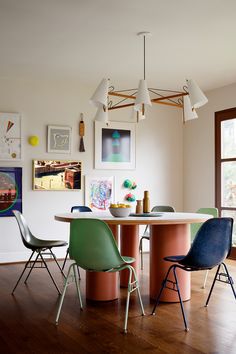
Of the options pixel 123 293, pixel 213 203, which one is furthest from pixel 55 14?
pixel 213 203

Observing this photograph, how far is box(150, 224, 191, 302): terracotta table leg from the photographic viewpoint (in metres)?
4.12

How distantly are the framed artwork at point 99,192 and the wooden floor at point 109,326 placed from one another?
2.39 meters

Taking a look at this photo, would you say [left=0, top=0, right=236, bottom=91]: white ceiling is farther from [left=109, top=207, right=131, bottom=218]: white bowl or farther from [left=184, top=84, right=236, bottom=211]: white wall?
[left=109, top=207, right=131, bottom=218]: white bowl

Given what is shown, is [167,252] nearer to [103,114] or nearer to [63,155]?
[103,114]

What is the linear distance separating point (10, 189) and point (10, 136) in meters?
0.74

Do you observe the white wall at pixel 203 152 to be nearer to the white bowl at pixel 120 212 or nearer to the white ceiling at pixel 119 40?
the white ceiling at pixel 119 40

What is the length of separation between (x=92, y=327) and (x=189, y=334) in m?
0.72

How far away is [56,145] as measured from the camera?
6.64m

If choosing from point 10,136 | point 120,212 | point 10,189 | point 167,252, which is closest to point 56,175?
point 10,189

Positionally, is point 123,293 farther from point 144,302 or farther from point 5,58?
point 5,58

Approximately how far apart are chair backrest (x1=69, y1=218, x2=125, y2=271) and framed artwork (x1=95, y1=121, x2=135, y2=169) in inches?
142

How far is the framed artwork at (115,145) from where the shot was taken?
695 cm

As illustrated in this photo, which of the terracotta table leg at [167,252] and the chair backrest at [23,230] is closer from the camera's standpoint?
the terracotta table leg at [167,252]

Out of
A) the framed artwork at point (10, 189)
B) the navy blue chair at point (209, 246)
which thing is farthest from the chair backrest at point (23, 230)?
the framed artwork at point (10, 189)
